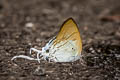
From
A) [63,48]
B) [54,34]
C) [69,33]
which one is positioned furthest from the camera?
[54,34]

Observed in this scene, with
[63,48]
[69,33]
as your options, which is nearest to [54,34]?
[63,48]

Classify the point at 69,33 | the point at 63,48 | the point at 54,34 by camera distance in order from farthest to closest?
the point at 54,34 < the point at 63,48 < the point at 69,33

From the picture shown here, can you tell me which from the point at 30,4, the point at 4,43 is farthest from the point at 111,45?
the point at 30,4

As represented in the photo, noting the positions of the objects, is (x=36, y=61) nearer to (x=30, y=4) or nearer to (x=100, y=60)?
(x=100, y=60)

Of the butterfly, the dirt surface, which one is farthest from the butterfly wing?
the dirt surface

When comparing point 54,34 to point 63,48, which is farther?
point 54,34

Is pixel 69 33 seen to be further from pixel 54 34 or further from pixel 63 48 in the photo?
pixel 54 34

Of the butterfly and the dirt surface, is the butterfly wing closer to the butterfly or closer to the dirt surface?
the butterfly

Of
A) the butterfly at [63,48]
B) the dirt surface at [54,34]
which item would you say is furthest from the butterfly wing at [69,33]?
the dirt surface at [54,34]
